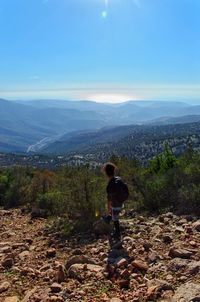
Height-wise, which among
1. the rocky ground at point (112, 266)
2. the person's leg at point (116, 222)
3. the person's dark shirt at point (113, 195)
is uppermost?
the person's dark shirt at point (113, 195)

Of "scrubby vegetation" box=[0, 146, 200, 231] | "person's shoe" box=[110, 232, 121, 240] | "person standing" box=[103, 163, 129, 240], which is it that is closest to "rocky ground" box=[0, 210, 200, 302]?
"person's shoe" box=[110, 232, 121, 240]

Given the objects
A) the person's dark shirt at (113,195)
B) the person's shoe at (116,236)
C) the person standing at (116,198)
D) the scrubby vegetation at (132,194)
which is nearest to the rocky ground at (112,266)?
the person's shoe at (116,236)

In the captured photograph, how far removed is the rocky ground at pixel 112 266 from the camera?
6.07 metres

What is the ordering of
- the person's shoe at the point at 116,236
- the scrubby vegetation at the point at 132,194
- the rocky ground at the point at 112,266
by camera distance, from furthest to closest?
1. the scrubby vegetation at the point at 132,194
2. the person's shoe at the point at 116,236
3. the rocky ground at the point at 112,266

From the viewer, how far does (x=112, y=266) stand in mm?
7105

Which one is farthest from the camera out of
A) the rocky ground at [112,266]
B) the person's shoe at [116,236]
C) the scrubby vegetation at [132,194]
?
the scrubby vegetation at [132,194]

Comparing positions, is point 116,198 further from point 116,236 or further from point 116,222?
point 116,236

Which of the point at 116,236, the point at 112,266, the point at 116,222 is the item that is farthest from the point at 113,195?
the point at 112,266

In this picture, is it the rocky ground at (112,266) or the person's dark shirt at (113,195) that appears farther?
the person's dark shirt at (113,195)

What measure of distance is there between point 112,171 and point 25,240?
312cm

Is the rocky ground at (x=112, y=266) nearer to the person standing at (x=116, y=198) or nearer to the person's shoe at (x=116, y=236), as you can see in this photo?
the person's shoe at (x=116, y=236)

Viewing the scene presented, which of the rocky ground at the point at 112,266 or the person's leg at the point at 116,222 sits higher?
the person's leg at the point at 116,222

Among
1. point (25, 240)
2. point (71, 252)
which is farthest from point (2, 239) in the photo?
point (71, 252)

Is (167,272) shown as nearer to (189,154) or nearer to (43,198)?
(43,198)
